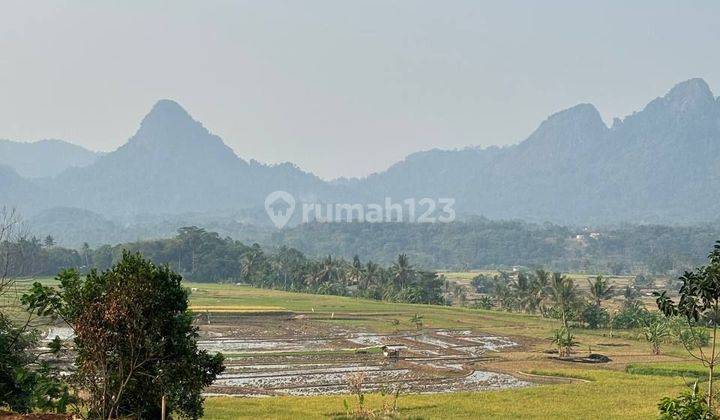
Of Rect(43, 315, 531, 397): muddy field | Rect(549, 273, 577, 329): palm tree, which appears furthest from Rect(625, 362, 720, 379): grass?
Rect(549, 273, 577, 329): palm tree

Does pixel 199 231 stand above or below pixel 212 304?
above

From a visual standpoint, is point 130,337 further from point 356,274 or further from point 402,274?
point 356,274

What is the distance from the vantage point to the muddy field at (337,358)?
37594 millimetres

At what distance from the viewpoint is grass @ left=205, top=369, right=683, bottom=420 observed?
92.6ft

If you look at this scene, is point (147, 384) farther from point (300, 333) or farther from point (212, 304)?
point (212, 304)

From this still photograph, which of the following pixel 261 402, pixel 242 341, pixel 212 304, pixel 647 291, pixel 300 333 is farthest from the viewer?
pixel 647 291

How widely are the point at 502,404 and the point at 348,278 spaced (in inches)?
3111

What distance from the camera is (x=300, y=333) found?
61.3 metres

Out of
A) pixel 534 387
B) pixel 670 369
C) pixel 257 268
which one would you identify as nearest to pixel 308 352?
pixel 534 387

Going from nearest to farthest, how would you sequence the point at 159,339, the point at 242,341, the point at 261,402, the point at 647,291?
the point at 159,339 < the point at 261,402 < the point at 242,341 < the point at 647,291

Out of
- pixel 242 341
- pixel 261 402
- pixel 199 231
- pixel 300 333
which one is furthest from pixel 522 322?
pixel 199 231

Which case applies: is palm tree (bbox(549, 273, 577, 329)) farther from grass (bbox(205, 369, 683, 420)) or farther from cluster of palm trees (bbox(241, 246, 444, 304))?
grass (bbox(205, 369, 683, 420))

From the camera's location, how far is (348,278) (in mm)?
109875

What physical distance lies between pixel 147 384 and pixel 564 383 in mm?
27867
